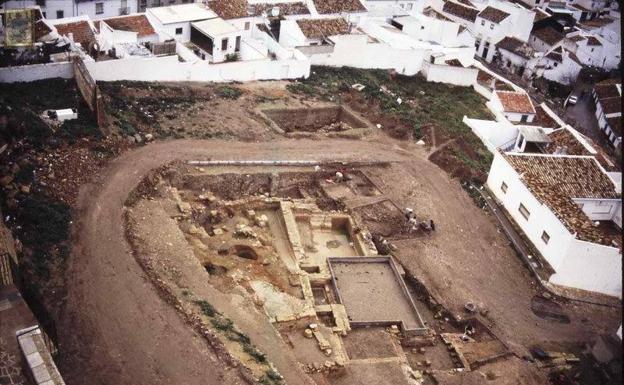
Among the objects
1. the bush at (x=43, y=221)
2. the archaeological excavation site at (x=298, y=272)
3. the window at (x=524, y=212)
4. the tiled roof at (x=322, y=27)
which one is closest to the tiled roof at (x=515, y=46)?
the tiled roof at (x=322, y=27)

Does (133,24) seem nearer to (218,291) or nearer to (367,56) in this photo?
(367,56)

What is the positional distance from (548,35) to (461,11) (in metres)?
7.70

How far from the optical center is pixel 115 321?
699 inches

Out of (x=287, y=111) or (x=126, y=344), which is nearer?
(x=126, y=344)

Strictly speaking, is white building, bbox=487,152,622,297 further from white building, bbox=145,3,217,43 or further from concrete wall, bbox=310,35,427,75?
white building, bbox=145,3,217,43

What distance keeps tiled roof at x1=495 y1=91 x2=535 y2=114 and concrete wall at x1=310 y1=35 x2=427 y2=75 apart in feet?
20.4

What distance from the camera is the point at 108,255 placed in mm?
20172

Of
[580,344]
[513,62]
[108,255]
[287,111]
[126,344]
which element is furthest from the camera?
[513,62]

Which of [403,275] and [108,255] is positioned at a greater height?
[108,255]

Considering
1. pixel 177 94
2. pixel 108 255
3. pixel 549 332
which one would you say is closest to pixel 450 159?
pixel 549 332

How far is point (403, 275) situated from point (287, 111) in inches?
507

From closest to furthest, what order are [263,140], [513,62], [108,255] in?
[108,255] → [263,140] → [513,62]

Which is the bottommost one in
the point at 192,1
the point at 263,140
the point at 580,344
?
the point at 580,344

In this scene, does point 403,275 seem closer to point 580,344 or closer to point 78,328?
point 580,344
